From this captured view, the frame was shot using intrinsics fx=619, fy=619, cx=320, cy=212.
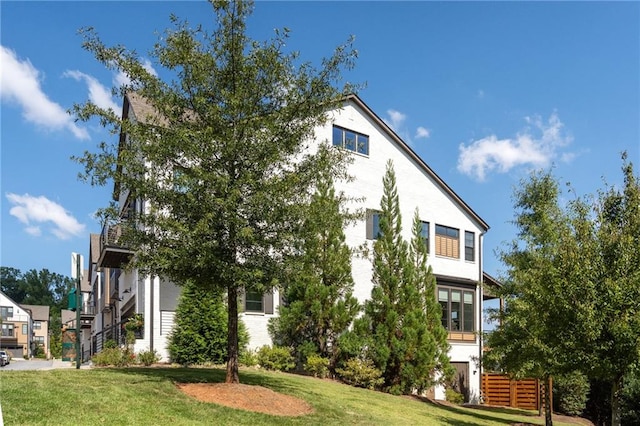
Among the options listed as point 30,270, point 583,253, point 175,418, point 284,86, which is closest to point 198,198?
point 284,86

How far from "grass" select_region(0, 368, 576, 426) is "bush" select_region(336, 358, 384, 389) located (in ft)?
10.6

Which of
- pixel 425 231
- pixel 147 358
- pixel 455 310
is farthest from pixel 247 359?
pixel 455 310

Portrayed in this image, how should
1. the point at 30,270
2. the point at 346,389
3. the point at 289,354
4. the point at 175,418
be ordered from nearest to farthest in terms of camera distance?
the point at 175,418, the point at 346,389, the point at 289,354, the point at 30,270

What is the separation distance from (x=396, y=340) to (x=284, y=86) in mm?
12114

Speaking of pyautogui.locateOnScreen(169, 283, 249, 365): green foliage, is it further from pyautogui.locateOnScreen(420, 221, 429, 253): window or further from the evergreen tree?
pyautogui.locateOnScreen(420, 221, 429, 253): window

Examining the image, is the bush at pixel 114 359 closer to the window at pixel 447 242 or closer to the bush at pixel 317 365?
the bush at pixel 317 365

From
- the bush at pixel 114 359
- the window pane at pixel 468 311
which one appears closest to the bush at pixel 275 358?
the bush at pixel 114 359

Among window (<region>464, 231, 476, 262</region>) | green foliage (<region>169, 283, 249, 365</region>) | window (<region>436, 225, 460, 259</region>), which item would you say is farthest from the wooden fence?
green foliage (<region>169, 283, 249, 365</region>)

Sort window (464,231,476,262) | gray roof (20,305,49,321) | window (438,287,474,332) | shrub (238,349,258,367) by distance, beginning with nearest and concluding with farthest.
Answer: shrub (238,349,258,367) < window (438,287,474,332) < window (464,231,476,262) < gray roof (20,305,49,321)

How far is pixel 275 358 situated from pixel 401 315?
541cm

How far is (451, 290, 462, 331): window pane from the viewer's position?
2883cm

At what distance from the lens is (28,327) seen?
94062mm

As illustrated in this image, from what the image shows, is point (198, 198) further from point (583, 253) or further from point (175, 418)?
point (583, 253)

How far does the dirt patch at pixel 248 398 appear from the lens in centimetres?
1236
